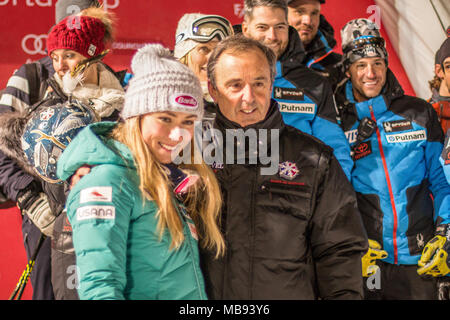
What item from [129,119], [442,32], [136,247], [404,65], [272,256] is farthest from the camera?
[404,65]

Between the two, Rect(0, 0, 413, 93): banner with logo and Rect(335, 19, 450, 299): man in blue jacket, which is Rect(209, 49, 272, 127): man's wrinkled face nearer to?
A: Rect(335, 19, 450, 299): man in blue jacket

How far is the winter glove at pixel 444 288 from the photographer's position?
2748 millimetres

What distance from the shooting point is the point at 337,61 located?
3352 millimetres

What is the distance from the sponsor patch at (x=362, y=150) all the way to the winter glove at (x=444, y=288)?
2.47 feet

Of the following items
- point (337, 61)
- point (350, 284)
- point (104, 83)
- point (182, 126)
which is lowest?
point (350, 284)

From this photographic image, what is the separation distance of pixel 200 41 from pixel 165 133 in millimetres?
986

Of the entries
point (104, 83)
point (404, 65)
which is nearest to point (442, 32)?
point (404, 65)

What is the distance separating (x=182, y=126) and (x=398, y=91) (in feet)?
5.56

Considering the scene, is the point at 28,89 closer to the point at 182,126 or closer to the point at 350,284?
the point at 182,126

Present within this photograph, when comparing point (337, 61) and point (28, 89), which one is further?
point (337, 61)

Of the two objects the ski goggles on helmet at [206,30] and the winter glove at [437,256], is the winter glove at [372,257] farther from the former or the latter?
the ski goggles on helmet at [206,30]

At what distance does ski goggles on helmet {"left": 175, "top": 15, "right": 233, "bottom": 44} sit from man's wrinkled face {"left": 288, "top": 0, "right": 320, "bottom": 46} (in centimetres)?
82

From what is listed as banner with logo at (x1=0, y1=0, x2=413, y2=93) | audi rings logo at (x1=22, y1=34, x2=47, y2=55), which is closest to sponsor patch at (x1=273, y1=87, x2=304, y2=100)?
banner with logo at (x1=0, y1=0, x2=413, y2=93)

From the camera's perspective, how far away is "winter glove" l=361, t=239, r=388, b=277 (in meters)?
2.63
